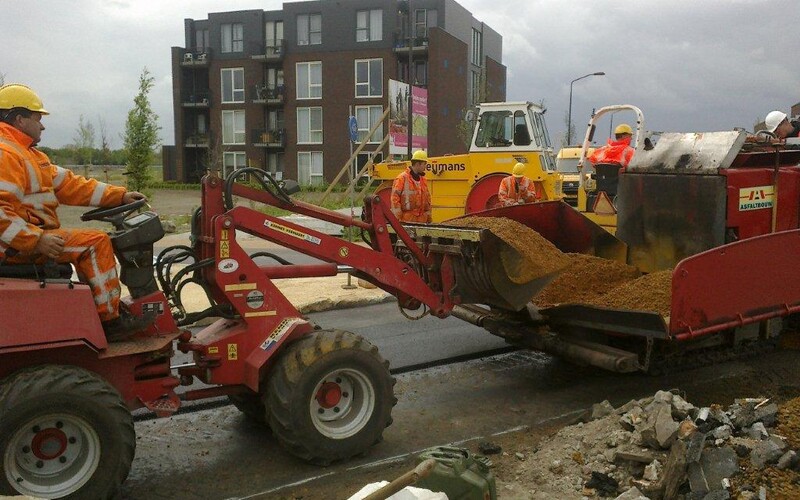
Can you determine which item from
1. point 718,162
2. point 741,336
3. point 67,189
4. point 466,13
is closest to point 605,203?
point 718,162

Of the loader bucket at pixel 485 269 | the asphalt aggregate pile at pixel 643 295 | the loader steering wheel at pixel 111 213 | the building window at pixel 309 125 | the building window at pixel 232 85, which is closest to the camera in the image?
the loader steering wheel at pixel 111 213

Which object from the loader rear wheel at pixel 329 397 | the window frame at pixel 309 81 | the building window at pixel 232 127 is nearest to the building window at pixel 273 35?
the window frame at pixel 309 81

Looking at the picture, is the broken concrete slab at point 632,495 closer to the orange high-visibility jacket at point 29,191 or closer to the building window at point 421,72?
the orange high-visibility jacket at point 29,191

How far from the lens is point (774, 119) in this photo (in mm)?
8375

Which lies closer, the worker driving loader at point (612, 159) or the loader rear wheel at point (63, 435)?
the loader rear wheel at point (63, 435)

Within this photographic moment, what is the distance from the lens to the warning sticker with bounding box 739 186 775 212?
6.57 meters

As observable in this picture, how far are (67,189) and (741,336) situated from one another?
5.18 metres

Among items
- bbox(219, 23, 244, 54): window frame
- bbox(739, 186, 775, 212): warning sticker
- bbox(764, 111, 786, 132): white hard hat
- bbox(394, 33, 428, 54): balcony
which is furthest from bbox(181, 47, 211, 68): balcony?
bbox(739, 186, 775, 212): warning sticker

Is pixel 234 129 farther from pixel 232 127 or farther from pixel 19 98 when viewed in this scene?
pixel 19 98

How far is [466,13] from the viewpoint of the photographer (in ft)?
153

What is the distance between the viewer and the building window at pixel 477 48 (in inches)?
1953

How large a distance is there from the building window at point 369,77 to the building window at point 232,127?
8852mm

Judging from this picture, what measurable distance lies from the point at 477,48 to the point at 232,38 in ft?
53.8

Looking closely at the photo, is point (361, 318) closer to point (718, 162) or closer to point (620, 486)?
point (718, 162)
